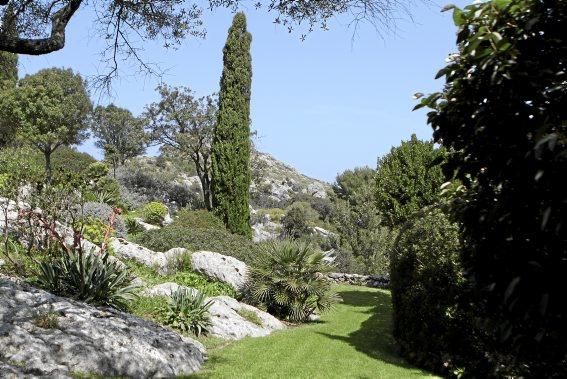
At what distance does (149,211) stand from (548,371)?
25.9m

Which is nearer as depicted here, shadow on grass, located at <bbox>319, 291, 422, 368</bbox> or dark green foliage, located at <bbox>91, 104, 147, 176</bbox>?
shadow on grass, located at <bbox>319, 291, 422, 368</bbox>

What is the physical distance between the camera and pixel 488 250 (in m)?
2.81

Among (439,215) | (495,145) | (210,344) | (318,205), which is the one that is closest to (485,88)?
(495,145)

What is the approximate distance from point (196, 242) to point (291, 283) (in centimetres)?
523

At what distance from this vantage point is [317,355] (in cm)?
937

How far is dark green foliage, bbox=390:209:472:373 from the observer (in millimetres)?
9023

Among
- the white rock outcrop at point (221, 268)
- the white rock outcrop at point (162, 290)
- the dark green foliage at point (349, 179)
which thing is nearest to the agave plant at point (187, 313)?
Answer: the white rock outcrop at point (162, 290)

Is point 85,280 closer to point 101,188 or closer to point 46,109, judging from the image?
point 101,188

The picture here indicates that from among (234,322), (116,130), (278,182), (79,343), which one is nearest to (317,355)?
(234,322)

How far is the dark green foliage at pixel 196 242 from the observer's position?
57.1ft

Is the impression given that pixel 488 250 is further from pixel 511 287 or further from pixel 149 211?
pixel 149 211

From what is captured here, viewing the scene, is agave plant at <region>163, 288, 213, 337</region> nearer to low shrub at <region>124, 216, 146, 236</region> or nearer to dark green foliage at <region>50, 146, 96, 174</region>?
low shrub at <region>124, 216, 146, 236</region>

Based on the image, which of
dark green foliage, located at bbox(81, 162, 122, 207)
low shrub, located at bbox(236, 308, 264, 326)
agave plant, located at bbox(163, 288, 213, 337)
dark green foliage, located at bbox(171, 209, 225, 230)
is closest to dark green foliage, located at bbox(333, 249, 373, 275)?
dark green foliage, located at bbox(171, 209, 225, 230)

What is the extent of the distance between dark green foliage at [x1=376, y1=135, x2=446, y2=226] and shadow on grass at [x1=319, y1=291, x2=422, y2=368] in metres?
3.39
